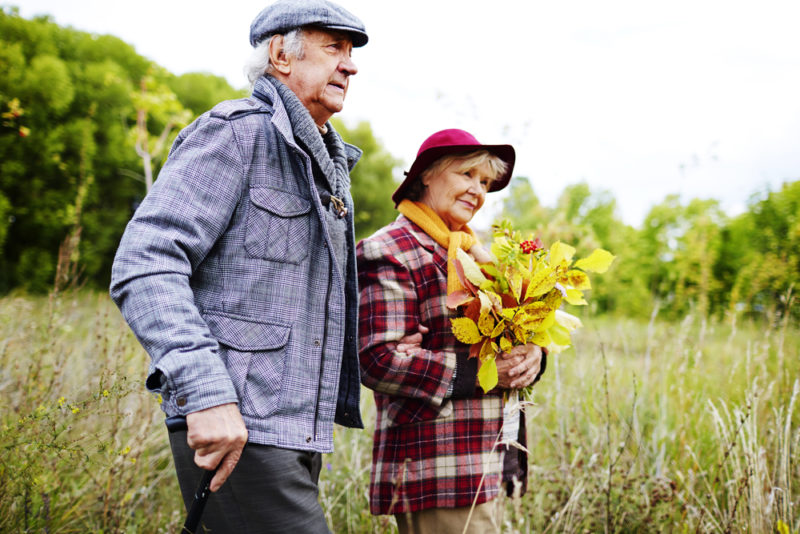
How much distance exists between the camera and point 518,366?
2.03 m

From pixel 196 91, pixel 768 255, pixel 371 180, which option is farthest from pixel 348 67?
pixel 371 180

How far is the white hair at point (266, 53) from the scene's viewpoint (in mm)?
1664

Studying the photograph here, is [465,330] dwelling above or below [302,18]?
below

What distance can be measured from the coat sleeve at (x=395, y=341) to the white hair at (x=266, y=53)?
68cm

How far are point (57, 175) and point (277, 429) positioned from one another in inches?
638

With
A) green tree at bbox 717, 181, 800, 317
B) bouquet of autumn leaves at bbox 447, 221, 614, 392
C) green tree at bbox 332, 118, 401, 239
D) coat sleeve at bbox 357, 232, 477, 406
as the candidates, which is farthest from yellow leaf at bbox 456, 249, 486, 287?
green tree at bbox 332, 118, 401, 239

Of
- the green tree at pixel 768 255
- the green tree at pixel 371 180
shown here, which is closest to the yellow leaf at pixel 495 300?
the green tree at pixel 768 255

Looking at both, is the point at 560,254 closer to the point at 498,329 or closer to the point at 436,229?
the point at 498,329

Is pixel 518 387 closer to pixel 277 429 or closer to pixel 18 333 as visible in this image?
pixel 277 429

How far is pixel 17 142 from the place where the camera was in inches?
540

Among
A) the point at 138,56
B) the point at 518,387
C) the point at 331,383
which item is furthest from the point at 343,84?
the point at 138,56

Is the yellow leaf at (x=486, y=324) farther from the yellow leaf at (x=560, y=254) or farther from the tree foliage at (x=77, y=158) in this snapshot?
the tree foliage at (x=77, y=158)

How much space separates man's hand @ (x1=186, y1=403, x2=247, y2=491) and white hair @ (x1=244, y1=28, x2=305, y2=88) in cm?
105

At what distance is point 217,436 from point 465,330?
927 millimetres
